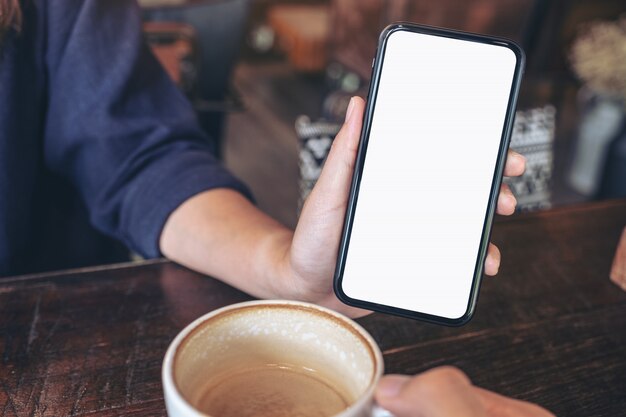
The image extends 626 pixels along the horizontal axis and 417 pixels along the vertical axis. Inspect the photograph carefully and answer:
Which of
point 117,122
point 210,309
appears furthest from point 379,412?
point 117,122

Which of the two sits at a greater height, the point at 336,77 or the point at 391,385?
the point at 391,385

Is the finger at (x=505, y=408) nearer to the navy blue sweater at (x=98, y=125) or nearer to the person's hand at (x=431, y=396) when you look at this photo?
the person's hand at (x=431, y=396)

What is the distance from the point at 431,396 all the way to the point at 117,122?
1.75 ft

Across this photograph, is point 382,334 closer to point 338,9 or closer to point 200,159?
point 200,159

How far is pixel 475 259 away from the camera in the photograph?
0.50m

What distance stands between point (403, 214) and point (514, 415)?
0.17 meters

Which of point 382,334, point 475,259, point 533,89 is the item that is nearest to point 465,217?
point 475,259

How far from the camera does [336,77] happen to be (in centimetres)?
236

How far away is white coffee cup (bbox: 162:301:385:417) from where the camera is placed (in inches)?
15.3

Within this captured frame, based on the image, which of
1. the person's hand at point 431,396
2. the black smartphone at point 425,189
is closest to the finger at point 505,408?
the person's hand at point 431,396

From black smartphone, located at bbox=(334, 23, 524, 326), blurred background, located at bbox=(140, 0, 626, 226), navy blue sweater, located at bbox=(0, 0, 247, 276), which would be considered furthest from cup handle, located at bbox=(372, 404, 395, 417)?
blurred background, located at bbox=(140, 0, 626, 226)

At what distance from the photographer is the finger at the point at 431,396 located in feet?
1.09

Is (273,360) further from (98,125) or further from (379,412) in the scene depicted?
(98,125)

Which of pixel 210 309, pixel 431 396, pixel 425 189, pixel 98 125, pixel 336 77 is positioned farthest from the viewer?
pixel 336 77
